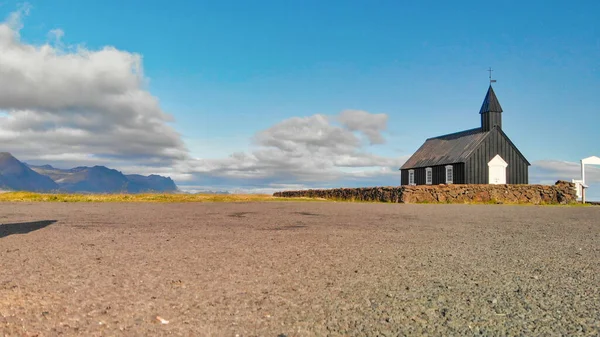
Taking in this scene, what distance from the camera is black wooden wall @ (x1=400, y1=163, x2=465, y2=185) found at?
35.6 metres

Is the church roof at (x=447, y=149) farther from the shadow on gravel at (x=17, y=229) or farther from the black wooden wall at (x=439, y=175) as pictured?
the shadow on gravel at (x=17, y=229)

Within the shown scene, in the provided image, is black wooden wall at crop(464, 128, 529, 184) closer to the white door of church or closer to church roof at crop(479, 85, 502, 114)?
the white door of church

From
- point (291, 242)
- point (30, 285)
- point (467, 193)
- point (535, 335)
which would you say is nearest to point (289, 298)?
point (535, 335)

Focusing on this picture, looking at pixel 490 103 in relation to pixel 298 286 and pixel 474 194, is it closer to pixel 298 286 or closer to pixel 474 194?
pixel 474 194

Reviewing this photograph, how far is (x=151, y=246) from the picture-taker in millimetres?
6672

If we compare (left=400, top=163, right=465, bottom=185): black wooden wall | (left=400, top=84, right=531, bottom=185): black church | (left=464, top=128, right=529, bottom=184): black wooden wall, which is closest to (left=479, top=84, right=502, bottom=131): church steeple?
(left=400, top=84, right=531, bottom=185): black church

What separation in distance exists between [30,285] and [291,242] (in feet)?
12.7

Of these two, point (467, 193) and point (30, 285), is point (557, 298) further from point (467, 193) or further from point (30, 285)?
point (467, 193)

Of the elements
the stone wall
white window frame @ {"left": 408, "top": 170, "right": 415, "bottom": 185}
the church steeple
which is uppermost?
the church steeple

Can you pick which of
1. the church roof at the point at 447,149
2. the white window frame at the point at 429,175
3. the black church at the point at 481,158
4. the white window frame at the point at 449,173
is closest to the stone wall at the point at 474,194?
the black church at the point at 481,158

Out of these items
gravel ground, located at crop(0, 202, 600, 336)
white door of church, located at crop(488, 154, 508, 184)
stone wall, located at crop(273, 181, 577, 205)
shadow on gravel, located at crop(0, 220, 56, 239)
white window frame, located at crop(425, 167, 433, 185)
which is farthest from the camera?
white window frame, located at crop(425, 167, 433, 185)

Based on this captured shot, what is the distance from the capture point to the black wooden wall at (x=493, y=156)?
35.5 metres

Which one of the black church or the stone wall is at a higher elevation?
the black church

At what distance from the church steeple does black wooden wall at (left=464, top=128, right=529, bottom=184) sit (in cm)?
107
